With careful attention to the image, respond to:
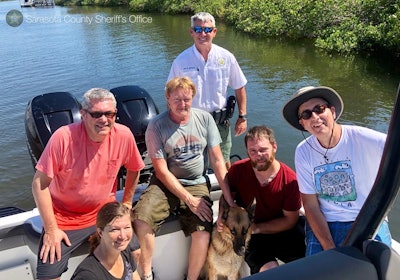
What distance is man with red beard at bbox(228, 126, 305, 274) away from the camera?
2359mm

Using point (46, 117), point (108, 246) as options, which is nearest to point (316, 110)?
point (108, 246)

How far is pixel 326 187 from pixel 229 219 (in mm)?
637

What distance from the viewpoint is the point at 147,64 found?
43.8 feet

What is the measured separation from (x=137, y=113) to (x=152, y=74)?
8703 millimetres

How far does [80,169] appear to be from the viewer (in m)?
2.24

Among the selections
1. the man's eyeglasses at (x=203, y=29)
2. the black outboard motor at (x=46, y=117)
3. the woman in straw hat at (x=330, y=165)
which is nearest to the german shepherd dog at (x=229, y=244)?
the woman in straw hat at (x=330, y=165)

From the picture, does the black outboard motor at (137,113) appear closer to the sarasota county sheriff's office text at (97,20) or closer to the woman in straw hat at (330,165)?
the woman in straw hat at (330,165)

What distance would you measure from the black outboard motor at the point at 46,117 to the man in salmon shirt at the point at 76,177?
1.26 m

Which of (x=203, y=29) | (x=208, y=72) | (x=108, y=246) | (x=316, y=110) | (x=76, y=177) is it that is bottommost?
(x=108, y=246)

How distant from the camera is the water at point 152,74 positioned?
762cm

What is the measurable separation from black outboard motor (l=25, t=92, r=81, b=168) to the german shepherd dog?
175 centimetres

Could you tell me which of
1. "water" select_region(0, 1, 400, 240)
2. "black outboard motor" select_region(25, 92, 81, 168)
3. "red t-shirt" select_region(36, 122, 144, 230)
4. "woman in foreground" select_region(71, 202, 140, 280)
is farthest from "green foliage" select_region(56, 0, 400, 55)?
"woman in foreground" select_region(71, 202, 140, 280)

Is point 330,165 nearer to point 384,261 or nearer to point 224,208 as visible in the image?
point 224,208

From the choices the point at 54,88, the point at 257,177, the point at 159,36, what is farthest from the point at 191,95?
the point at 159,36
